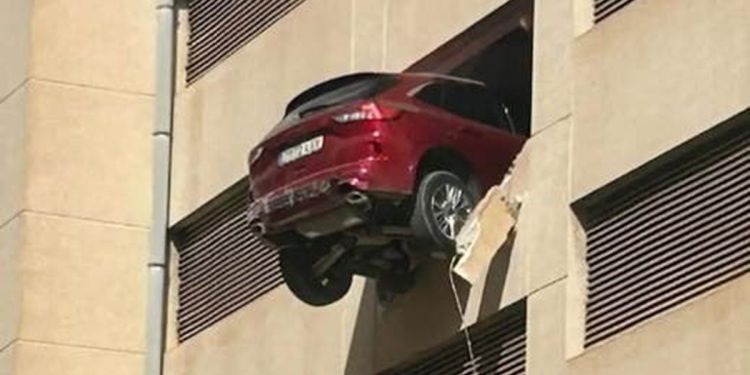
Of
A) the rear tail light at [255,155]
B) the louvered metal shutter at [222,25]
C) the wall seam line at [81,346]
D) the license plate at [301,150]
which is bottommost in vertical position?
the wall seam line at [81,346]

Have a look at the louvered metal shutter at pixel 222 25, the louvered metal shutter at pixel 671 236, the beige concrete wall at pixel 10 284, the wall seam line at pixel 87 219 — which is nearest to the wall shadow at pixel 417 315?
the louvered metal shutter at pixel 671 236

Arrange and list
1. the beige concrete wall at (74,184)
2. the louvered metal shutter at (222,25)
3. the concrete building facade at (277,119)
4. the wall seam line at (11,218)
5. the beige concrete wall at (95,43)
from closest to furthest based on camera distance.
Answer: the concrete building facade at (277,119) < the louvered metal shutter at (222,25) < the beige concrete wall at (74,184) < the wall seam line at (11,218) < the beige concrete wall at (95,43)

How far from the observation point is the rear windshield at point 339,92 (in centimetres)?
2369

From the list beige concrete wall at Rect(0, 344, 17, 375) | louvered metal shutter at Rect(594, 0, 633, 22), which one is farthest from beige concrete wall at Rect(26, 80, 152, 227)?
louvered metal shutter at Rect(594, 0, 633, 22)

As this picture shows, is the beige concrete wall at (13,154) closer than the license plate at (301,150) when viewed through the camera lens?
No

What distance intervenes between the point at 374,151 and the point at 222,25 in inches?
255

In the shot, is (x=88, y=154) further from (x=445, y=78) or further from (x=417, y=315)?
(x=445, y=78)

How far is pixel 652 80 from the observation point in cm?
2236

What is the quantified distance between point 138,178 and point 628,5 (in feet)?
26.6

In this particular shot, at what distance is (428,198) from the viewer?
76.5ft

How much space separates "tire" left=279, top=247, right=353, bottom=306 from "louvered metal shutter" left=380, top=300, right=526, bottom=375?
828mm

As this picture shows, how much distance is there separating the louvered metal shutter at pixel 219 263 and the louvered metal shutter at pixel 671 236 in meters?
4.86

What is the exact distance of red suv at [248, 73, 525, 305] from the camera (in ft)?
76.1

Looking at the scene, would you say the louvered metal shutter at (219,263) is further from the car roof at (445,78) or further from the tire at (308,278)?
the car roof at (445,78)
